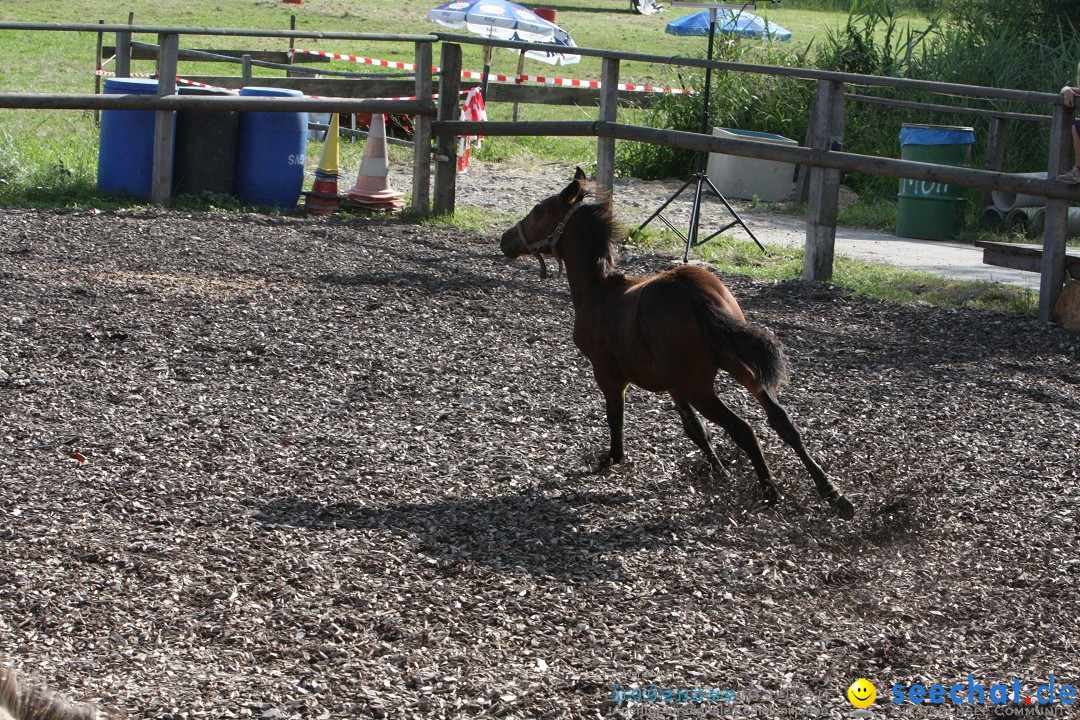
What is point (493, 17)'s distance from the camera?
24.7 m

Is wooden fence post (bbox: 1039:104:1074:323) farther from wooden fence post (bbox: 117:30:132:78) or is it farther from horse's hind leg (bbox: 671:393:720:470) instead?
wooden fence post (bbox: 117:30:132:78)

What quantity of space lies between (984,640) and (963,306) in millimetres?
5399

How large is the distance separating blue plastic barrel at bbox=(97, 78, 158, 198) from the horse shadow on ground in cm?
736

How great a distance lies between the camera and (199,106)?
10672 mm

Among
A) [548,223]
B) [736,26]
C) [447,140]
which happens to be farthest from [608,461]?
[736,26]

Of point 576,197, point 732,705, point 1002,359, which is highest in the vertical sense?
point 576,197

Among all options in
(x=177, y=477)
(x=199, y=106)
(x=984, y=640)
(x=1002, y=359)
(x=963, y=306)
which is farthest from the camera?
(x=199, y=106)

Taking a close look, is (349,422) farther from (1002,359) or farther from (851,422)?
Answer: (1002,359)

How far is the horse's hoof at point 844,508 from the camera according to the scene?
454 cm

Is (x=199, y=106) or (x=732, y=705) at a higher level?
(x=199, y=106)

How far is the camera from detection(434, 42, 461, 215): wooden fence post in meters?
11.3

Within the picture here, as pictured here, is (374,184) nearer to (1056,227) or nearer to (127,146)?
(127,146)

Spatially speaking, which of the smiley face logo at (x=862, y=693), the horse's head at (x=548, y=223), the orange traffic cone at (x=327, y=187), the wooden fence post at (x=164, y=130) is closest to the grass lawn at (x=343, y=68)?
the wooden fence post at (x=164, y=130)

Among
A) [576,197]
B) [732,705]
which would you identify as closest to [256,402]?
[576,197]
